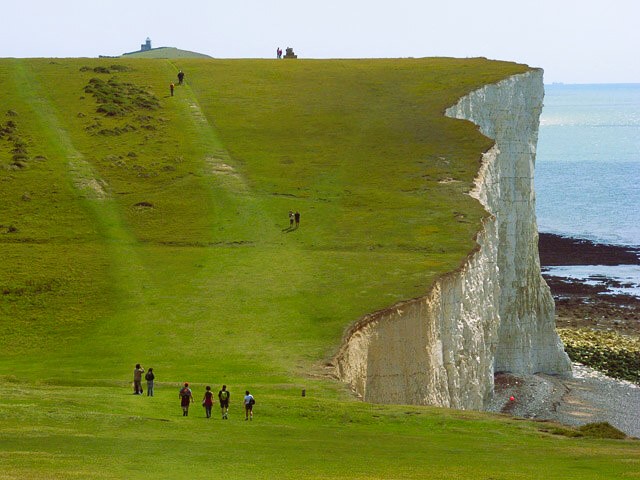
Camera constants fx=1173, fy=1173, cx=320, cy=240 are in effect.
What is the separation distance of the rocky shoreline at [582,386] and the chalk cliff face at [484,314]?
2.24 m

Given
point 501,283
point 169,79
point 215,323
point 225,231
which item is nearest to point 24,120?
point 169,79

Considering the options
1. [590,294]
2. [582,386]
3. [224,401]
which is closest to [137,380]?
[224,401]

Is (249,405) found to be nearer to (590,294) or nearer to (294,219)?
(294,219)

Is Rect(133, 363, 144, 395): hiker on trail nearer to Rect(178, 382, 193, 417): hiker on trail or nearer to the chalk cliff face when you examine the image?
Rect(178, 382, 193, 417): hiker on trail

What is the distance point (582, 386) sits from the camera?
7000 centimetres

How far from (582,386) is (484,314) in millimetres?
12640

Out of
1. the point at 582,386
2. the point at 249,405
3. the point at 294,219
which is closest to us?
the point at 249,405

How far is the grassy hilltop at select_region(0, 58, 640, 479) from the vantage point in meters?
30.8

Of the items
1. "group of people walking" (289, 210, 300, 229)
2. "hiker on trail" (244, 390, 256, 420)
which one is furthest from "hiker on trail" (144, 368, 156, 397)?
"group of people walking" (289, 210, 300, 229)

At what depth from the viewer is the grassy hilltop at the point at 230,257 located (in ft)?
101

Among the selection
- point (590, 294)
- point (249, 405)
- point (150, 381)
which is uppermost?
point (590, 294)

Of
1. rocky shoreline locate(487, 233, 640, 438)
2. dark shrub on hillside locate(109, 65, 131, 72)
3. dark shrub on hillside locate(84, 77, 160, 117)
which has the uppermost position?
dark shrub on hillside locate(109, 65, 131, 72)

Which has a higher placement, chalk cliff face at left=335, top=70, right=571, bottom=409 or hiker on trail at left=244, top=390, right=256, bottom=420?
chalk cliff face at left=335, top=70, right=571, bottom=409

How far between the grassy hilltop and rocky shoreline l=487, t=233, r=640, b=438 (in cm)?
1017
